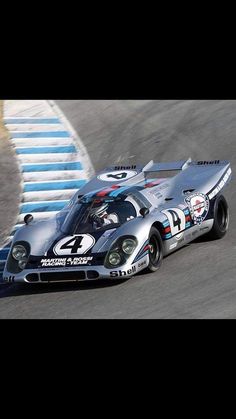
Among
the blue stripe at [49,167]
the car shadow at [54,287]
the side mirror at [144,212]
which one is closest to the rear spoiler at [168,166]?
the side mirror at [144,212]

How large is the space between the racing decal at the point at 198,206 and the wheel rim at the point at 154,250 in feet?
3.40

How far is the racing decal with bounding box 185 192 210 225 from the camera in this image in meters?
12.1

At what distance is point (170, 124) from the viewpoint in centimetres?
1795

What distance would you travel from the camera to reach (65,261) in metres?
10.7

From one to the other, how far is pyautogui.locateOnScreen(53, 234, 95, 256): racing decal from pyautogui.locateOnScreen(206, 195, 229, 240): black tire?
2070 mm

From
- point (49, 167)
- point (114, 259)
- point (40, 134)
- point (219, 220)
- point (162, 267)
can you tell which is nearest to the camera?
point (114, 259)

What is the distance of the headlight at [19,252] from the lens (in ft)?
36.5

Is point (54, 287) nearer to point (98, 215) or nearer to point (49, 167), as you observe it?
point (98, 215)

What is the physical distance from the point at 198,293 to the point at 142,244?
1.00 m

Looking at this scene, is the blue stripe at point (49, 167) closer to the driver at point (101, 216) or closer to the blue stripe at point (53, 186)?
the blue stripe at point (53, 186)

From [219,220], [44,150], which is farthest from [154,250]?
[44,150]

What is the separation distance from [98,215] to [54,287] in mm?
1022

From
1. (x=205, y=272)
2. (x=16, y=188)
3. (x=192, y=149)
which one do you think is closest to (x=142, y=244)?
(x=205, y=272)

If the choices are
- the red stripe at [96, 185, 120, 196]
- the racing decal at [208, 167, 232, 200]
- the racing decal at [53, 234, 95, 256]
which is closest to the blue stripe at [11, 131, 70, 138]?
the racing decal at [208, 167, 232, 200]
